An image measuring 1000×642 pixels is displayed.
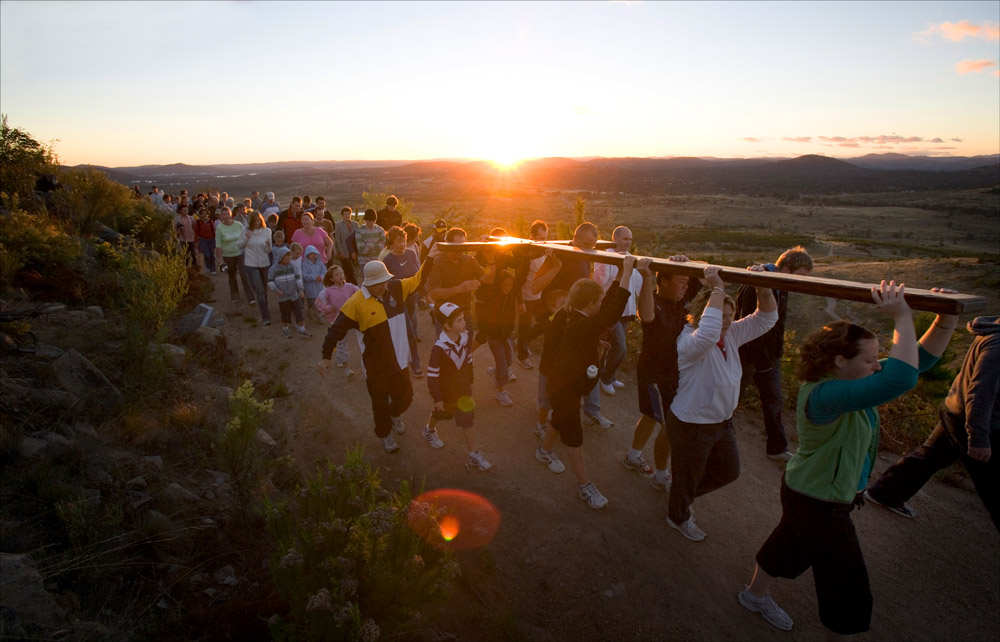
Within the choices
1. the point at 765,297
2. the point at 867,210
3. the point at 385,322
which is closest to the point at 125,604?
the point at 385,322

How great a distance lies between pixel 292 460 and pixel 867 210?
271 ft

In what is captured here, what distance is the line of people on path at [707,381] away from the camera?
2.93m

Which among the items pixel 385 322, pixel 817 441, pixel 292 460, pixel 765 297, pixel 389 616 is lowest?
pixel 292 460

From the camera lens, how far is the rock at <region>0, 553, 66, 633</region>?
2.64 meters

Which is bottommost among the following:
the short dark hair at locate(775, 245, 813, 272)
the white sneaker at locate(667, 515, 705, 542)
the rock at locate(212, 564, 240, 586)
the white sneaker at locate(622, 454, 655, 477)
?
the white sneaker at locate(667, 515, 705, 542)

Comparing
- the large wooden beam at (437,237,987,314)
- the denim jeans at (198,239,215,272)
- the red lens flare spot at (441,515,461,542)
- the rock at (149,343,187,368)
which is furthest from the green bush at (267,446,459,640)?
the denim jeans at (198,239,215,272)

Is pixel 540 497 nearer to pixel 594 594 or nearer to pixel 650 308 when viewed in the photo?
pixel 594 594

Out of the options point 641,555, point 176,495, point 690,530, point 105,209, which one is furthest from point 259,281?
point 105,209

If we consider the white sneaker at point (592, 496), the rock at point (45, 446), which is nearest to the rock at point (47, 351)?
the rock at point (45, 446)

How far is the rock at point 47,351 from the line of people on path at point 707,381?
344 cm

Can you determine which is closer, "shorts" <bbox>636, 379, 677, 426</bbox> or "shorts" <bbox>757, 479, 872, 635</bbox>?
"shorts" <bbox>757, 479, 872, 635</bbox>

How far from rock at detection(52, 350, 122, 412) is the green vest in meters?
6.54

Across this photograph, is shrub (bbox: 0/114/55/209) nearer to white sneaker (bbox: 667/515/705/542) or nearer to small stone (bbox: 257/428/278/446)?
small stone (bbox: 257/428/278/446)

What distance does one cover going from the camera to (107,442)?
4.69 meters
